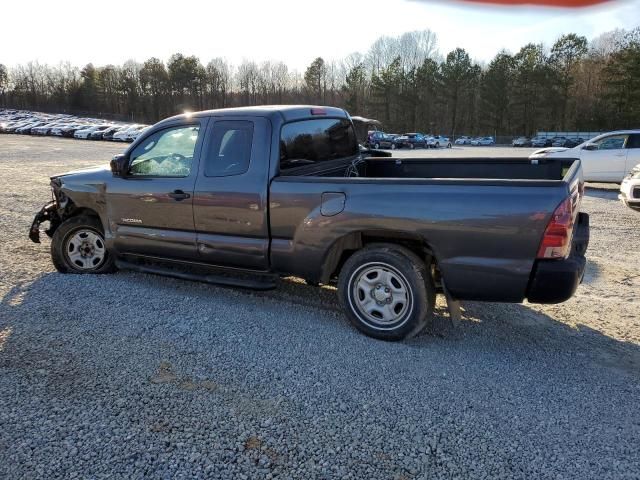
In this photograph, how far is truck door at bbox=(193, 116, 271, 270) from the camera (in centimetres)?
437

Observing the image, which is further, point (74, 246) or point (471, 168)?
point (74, 246)

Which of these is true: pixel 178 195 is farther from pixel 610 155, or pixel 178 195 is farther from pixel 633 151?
pixel 633 151

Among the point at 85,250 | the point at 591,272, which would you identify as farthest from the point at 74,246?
the point at 591,272

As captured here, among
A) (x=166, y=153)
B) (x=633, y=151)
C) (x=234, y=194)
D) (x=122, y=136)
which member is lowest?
(x=234, y=194)

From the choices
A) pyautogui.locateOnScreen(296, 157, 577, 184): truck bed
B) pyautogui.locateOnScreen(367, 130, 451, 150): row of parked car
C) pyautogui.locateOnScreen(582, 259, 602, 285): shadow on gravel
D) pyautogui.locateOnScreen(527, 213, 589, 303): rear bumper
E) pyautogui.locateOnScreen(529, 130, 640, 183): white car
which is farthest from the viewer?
pyautogui.locateOnScreen(367, 130, 451, 150): row of parked car

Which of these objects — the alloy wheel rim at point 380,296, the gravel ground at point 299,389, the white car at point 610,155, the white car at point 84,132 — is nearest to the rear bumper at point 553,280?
the gravel ground at point 299,389

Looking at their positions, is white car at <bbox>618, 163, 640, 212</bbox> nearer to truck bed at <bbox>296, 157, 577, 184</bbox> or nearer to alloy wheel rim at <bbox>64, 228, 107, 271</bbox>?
truck bed at <bbox>296, 157, 577, 184</bbox>

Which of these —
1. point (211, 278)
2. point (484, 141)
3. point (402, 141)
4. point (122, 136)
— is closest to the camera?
point (211, 278)

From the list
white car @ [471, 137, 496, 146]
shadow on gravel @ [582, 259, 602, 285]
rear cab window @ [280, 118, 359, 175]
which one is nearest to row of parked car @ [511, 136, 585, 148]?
white car @ [471, 137, 496, 146]

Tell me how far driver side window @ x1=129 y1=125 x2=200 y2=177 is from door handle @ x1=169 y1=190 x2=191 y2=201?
0.59 feet

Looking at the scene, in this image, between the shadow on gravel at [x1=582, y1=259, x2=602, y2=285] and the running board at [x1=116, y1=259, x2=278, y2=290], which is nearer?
the running board at [x1=116, y1=259, x2=278, y2=290]

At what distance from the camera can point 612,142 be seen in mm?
13234

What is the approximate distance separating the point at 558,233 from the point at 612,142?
12154mm

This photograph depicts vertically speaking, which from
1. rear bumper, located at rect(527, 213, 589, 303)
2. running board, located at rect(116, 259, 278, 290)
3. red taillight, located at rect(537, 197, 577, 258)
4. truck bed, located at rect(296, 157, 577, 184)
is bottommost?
running board, located at rect(116, 259, 278, 290)
